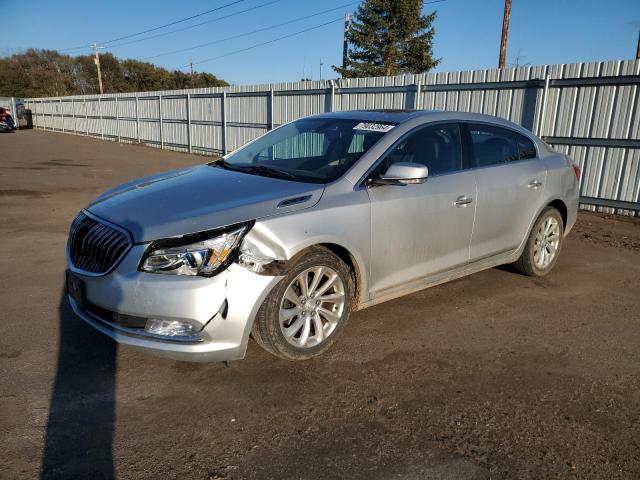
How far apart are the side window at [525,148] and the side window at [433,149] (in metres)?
0.96

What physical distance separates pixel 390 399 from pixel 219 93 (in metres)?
18.2

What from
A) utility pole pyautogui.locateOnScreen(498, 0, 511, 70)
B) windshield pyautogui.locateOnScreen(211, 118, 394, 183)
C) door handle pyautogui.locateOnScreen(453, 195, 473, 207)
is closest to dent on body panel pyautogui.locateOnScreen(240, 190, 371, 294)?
windshield pyautogui.locateOnScreen(211, 118, 394, 183)

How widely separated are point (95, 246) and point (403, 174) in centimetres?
208

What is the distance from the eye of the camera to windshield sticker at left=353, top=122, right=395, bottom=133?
13.3 ft

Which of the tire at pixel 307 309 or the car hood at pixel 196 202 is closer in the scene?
the car hood at pixel 196 202

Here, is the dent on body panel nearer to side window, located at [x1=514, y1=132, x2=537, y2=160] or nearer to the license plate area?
the license plate area

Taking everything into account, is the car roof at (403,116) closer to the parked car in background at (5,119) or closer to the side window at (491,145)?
the side window at (491,145)

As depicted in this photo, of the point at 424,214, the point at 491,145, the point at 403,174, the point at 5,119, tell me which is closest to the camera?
the point at 403,174

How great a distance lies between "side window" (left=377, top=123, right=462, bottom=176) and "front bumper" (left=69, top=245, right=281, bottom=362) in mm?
1582

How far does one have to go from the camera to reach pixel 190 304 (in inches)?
111

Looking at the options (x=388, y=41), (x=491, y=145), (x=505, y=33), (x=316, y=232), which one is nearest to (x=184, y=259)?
(x=316, y=232)

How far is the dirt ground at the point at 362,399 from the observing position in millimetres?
2447

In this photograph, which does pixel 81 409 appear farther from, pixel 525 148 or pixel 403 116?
pixel 525 148

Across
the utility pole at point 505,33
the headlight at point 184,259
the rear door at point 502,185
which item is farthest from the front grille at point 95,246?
the utility pole at point 505,33
